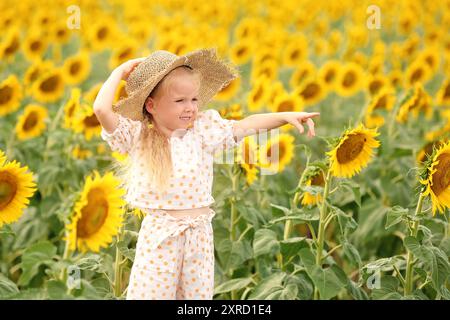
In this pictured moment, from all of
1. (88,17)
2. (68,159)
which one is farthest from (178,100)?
(88,17)

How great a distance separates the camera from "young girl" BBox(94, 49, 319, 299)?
2334mm

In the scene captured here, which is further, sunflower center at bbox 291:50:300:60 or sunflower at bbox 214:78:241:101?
sunflower center at bbox 291:50:300:60

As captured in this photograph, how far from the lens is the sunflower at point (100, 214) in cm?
271

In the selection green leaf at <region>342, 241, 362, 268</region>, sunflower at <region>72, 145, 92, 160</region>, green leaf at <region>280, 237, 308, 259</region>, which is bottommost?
green leaf at <region>342, 241, 362, 268</region>

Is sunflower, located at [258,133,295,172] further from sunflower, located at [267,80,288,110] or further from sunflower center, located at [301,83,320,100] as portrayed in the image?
sunflower center, located at [301,83,320,100]

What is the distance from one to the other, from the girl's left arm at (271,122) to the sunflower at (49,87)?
111 inches

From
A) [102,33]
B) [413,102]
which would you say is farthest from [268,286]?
[102,33]

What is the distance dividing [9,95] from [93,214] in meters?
2.15

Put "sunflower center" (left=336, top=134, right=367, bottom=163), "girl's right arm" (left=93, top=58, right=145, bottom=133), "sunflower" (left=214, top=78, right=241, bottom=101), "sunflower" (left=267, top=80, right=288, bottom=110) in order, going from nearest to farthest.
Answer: "girl's right arm" (left=93, top=58, right=145, bottom=133)
"sunflower center" (left=336, top=134, right=367, bottom=163)
"sunflower" (left=267, top=80, right=288, bottom=110)
"sunflower" (left=214, top=78, right=241, bottom=101)

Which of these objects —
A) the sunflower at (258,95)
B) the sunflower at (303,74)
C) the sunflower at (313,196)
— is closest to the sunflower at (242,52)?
the sunflower at (303,74)

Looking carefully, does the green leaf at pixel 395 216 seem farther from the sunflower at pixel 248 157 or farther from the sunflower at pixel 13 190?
the sunflower at pixel 13 190

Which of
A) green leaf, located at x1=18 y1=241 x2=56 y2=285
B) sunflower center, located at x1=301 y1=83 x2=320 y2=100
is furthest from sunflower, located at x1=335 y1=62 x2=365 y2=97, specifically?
green leaf, located at x1=18 y1=241 x2=56 y2=285
